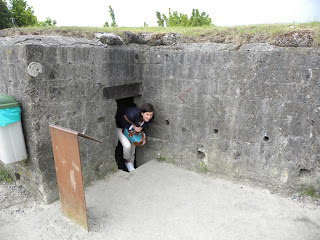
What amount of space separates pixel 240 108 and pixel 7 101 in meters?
3.31

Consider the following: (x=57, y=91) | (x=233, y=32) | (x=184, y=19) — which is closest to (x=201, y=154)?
(x=233, y=32)

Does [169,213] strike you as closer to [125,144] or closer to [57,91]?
[125,144]

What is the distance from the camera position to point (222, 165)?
437 centimetres

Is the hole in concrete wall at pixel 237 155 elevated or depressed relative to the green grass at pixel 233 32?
depressed

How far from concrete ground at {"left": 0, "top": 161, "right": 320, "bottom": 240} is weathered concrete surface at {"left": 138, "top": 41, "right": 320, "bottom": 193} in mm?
482

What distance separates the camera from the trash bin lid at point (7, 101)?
124 inches

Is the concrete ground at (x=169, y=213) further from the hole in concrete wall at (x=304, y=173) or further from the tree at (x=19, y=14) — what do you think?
the tree at (x=19, y=14)

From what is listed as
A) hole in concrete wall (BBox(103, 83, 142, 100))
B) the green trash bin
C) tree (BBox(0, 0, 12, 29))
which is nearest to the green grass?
hole in concrete wall (BBox(103, 83, 142, 100))

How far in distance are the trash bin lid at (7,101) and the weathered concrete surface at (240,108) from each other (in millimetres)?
2312

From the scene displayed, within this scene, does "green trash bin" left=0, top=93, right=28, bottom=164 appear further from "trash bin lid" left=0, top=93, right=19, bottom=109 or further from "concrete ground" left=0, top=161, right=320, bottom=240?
"concrete ground" left=0, top=161, right=320, bottom=240

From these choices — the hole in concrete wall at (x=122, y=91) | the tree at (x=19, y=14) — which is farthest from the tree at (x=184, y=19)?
the hole in concrete wall at (x=122, y=91)

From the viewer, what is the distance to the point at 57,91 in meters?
3.45

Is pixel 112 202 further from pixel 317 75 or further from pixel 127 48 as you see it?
pixel 317 75

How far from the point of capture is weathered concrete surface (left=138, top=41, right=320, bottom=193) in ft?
11.7
